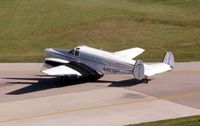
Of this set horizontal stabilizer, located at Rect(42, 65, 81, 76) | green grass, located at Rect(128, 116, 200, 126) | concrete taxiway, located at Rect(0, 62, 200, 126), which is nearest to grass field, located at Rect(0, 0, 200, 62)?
concrete taxiway, located at Rect(0, 62, 200, 126)

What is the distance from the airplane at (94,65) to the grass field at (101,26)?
283 inches

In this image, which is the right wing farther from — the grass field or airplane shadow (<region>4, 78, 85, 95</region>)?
the grass field

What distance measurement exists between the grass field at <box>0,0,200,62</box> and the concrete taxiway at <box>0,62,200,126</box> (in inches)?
263

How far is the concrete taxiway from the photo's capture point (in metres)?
24.6

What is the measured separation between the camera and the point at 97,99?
27969 mm

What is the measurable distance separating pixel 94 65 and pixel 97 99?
4442 millimetres

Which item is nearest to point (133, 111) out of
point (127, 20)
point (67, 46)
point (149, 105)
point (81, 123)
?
point (149, 105)

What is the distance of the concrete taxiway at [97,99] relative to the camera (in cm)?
2459

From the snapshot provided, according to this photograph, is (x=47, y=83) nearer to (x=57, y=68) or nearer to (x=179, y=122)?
(x=57, y=68)

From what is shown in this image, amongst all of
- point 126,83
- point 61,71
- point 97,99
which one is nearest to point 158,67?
point 126,83

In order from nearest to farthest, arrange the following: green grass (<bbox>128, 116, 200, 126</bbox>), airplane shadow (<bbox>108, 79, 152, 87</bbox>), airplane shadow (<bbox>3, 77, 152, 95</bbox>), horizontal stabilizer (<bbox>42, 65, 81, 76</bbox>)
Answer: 1. green grass (<bbox>128, 116, 200, 126</bbox>)
2. horizontal stabilizer (<bbox>42, 65, 81, 76</bbox>)
3. airplane shadow (<bbox>3, 77, 152, 95</bbox>)
4. airplane shadow (<bbox>108, 79, 152, 87</bbox>)

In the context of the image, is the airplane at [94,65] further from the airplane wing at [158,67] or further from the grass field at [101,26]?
the grass field at [101,26]

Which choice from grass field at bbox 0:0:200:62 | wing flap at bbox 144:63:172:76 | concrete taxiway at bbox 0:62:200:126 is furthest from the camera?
grass field at bbox 0:0:200:62

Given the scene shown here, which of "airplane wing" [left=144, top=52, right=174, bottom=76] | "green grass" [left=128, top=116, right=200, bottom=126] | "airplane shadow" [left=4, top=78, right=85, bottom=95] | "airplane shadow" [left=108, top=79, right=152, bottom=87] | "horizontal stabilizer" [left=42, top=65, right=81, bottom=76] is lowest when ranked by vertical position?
"green grass" [left=128, top=116, right=200, bottom=126]
